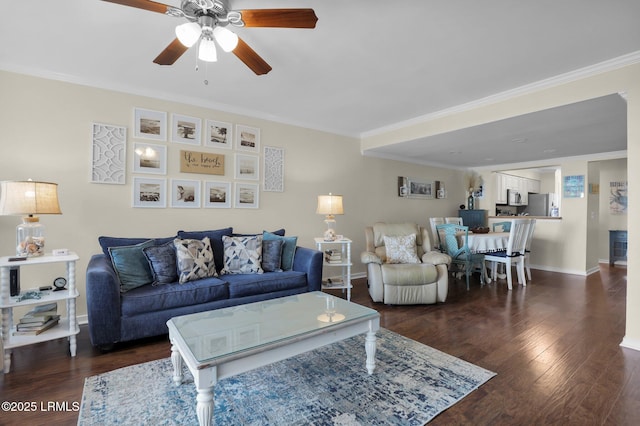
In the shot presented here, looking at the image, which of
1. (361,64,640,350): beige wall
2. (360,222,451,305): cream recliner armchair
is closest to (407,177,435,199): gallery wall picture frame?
(361,64,640,350): beige wall

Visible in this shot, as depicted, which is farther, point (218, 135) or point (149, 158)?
point (218, 135)

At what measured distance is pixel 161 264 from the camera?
2766 millimetres

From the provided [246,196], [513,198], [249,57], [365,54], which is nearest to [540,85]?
[365,54]

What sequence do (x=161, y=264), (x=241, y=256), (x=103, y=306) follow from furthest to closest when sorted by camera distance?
(x=241, y=256) < (x=161, y=264) < (x=103, y=306)

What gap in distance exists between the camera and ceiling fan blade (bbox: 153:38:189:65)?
1907 millimetres

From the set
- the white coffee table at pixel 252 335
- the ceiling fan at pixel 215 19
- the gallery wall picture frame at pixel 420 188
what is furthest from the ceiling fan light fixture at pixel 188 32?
the gallery wall picture frame at pixel 420 188

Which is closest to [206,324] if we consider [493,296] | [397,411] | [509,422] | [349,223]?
[397,411]

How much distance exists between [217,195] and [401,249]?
2430mm

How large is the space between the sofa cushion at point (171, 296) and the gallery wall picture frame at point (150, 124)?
1630 mm

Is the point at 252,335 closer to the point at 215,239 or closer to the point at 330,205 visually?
the point at 215,239

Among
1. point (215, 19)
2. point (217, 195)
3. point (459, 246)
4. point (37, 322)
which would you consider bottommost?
point (37, 322)

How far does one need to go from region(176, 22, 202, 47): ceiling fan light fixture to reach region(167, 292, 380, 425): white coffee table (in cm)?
170

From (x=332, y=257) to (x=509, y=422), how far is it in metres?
2.65

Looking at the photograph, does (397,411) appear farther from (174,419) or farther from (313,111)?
(313,111)
